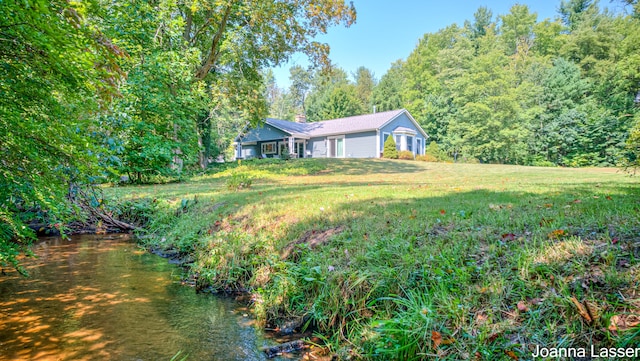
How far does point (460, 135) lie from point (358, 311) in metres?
34.6

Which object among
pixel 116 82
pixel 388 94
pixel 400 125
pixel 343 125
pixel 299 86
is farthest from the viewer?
pixel 299 86

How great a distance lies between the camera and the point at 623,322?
6.98 feet

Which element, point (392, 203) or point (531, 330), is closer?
point (531, 330)

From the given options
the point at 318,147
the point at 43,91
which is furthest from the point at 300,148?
the point at 43,91

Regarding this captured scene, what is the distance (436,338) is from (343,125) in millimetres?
28773

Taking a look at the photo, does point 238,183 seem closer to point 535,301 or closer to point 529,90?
point 535,301

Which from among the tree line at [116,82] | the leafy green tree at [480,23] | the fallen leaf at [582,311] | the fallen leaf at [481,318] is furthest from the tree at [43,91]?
the leafy green tree at [480,23]

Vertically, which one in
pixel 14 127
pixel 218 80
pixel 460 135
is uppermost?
pixel 218 80

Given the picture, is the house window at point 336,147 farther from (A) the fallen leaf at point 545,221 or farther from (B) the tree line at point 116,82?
(A) the fallen leaf at point 545,221

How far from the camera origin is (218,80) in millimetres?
20094

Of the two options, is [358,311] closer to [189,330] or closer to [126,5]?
[189,330]

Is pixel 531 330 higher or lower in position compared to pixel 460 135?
lower

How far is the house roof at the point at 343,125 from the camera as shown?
2842 centimetres

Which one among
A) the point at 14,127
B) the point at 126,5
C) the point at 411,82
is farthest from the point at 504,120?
A: the point at 14,127
